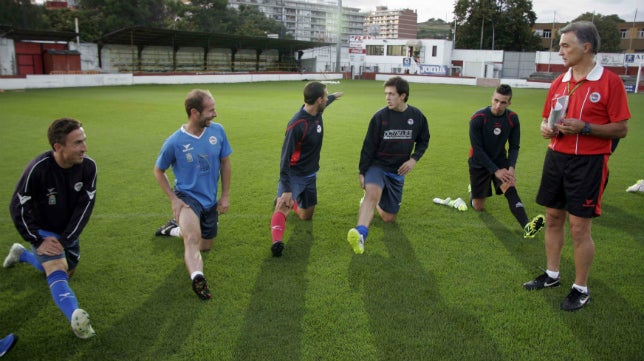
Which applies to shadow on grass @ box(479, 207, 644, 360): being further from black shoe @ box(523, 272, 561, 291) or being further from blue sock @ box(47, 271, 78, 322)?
blue sock @ box(47, 271, 78, 322)

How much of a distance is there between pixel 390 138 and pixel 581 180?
7.41 feet

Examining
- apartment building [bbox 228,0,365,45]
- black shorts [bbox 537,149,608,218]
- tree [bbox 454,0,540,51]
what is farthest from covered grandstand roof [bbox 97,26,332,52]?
apartment building [bbox 228,0,365,45]

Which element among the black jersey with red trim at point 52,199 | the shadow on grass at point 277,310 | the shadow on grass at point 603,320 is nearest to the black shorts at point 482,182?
the shadow on grass at point 603,320

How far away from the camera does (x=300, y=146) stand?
5.19 metres

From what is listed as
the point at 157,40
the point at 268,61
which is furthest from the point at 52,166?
the point at 268,61

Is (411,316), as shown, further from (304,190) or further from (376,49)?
(376,49)

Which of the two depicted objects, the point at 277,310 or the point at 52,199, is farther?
the point at 277,310

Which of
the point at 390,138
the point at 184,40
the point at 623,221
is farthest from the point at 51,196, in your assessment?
the point at 184,40

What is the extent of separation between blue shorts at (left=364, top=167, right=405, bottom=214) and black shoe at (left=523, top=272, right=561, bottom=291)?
1.90m

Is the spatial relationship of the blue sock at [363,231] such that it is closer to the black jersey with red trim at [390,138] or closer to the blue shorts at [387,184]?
the blue shorts at [387,184]

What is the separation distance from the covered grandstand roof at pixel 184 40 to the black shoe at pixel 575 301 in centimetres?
3679

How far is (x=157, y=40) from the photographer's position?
40.4 m

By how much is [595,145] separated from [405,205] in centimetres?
324

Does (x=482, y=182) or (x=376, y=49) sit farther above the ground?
(x=376, y=49)
